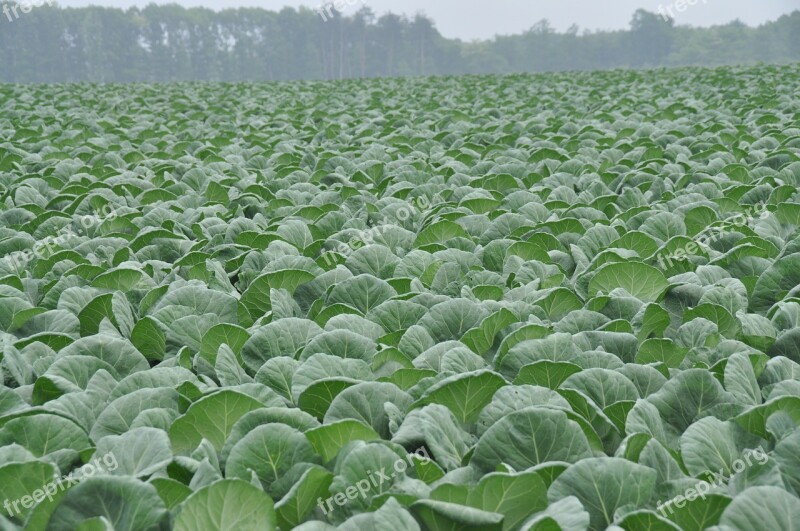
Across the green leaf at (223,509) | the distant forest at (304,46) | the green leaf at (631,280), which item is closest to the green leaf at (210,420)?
the green leaf at (223,509)

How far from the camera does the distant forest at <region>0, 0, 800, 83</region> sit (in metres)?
64.3

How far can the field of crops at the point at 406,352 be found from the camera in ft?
5.61

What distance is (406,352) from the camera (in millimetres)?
2582

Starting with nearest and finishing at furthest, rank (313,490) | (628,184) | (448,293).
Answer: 1. (313,490)
2. (448,293)
3. (628,184)

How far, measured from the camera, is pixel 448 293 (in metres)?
3.23

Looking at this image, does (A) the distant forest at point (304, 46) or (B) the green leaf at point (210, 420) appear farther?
(A) the distant forest at point (304, 46)

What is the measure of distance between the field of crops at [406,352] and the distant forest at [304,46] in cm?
5987

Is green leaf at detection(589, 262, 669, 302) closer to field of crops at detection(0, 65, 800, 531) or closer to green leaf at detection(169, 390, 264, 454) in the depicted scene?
field of crops at detection(0, 65, 800, 531)

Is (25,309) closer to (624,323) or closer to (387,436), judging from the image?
(387,436)

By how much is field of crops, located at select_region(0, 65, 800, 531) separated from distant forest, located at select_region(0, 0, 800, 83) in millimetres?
59870

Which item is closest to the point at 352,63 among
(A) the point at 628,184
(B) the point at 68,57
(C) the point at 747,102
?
(B) the point at 68,57

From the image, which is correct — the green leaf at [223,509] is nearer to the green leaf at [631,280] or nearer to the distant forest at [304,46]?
the green leaf at [631,280]

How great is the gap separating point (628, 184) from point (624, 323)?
3.12 metres

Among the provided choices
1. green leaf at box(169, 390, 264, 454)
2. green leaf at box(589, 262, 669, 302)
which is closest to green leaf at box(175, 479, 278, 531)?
green leaf at box(169, 390, 264, 454)
